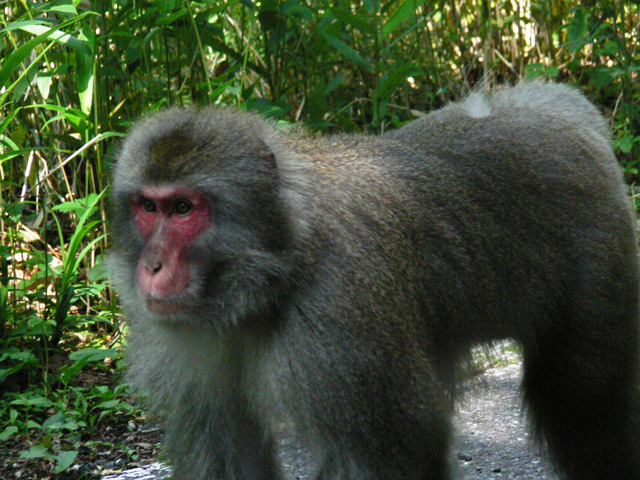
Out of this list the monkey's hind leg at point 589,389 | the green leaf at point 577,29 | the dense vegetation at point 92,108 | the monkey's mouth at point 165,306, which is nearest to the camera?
the monkey's mouth at point 165,306

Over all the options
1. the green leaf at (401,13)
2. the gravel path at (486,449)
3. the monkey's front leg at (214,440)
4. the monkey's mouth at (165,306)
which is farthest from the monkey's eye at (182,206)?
the green leaf at (401,13)

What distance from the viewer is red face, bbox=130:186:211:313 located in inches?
103

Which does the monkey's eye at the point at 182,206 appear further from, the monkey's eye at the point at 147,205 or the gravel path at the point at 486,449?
the gravel path at the point at 486,449

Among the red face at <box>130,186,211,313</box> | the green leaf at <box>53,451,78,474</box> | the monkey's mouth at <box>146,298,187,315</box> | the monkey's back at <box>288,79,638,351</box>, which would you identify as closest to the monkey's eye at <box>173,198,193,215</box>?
the red face at <box>130,186,211,313</box>

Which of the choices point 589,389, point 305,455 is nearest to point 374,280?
point 589,389

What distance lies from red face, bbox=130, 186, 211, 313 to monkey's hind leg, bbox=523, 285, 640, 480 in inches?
65.7

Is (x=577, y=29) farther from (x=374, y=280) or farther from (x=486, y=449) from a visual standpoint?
(x=374, y=280)

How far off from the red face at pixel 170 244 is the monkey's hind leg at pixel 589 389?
5.47 ft

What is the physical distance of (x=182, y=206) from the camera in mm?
2709

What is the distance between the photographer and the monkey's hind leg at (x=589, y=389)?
349cm

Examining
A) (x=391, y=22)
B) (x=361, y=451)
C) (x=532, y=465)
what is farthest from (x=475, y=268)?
(x=391, y=22)

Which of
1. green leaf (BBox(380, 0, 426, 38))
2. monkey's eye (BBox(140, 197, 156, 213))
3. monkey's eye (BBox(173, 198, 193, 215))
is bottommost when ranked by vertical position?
monkey's eye (BBox(140, 197, 156, 213))

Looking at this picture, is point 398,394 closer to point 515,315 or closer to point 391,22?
point 515,315

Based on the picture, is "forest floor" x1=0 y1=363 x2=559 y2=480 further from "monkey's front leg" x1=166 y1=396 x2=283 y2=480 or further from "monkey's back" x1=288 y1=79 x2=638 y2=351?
"monkey's front leg" x1=166 y1=396 x2=283 y2=480
